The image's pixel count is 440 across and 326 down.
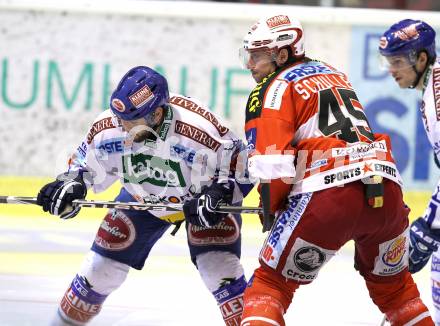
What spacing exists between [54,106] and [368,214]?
441 centimetres

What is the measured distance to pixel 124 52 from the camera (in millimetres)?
7434

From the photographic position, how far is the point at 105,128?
394 cm

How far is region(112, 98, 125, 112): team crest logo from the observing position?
12.2 ft

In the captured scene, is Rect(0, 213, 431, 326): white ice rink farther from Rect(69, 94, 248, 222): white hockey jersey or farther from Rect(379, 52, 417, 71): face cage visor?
Rect(379, 52, 417, 71): face cage visor

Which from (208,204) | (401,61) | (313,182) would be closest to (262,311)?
(313,182)

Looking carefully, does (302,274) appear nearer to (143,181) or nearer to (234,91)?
(143,181)

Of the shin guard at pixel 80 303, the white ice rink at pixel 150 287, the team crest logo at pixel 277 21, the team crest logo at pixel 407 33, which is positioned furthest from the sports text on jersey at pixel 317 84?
the white ice rink at pixel 150 287

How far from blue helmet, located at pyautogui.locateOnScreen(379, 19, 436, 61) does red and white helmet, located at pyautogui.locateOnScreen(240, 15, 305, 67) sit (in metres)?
0.77


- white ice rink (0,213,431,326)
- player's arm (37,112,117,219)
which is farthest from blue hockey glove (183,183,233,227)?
white ice rink (0,213,431,326)

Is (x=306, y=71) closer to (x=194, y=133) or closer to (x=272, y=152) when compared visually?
(x=272, y=152)

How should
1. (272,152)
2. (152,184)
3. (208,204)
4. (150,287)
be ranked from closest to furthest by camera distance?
(272,152), (208,204), (152,184), (150,287)

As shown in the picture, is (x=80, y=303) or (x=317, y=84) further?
(x=80, y=303)

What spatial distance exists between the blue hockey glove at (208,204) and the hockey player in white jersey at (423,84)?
2.64 feet

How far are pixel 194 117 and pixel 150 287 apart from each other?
61.9 inches
